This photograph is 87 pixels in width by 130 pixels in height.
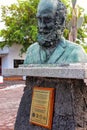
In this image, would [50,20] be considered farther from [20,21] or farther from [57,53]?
[20,21]

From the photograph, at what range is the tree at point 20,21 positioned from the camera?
939 inches

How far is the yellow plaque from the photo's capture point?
4301mm

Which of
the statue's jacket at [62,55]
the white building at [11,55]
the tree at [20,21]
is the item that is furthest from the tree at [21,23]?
the statue's jacket at [62,55]

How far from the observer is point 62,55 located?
440 centimetres

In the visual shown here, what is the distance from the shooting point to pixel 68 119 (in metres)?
4.17

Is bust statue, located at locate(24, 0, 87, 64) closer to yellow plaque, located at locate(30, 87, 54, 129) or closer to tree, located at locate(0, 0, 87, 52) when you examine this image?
yellow plaque, located at locate(30, 87, 54, 129)

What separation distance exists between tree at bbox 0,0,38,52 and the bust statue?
741 inches

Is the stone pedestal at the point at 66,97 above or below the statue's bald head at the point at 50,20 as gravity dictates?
below

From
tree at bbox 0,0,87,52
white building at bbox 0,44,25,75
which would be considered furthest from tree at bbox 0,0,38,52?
white building at bbox 0,44,25,75

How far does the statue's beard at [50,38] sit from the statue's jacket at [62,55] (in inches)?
3.5

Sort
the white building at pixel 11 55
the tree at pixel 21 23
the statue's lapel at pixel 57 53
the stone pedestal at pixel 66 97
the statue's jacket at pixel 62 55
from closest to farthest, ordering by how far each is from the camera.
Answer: the stone pedestal at pixel 66 97 → the statue's jacket at pixel 62 55 → the statue's lapel at pixel 57 53 → the tree at pixel 21 23 → the white building at pixel 11 55

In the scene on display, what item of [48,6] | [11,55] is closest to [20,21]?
[11,55]

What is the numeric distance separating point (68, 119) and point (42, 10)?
1490 millimetres

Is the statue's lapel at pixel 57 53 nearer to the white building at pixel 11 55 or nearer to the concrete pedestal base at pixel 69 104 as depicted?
the concrete pedestal base at pixel 69 104
